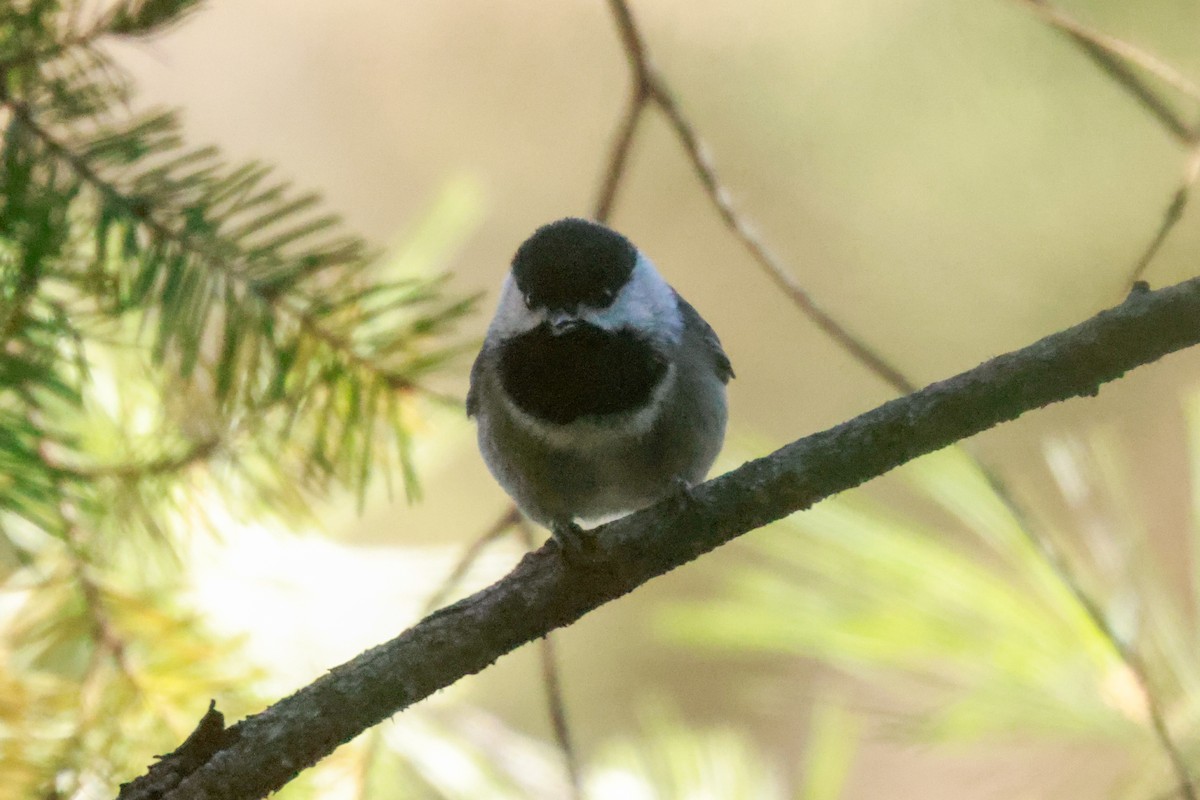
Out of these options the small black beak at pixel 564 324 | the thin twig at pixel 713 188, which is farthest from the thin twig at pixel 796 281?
the small black beak at pixel 564 324

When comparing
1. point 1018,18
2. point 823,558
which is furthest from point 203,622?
point 1018,18

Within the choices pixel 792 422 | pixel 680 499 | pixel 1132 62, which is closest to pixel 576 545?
pixel 680 499

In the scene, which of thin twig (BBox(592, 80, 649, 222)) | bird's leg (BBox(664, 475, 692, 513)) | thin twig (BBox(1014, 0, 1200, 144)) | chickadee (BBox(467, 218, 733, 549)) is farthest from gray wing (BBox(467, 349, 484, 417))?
thin twig (BBox(1014, 0, 1200, 144))

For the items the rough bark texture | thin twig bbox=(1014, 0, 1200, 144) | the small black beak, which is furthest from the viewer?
the small black beak

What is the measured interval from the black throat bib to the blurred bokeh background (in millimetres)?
65

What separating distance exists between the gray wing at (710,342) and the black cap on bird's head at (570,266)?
92 millimetres

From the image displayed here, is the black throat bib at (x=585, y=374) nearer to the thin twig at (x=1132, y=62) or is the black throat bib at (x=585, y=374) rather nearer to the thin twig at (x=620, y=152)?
the thin twig at (x=620, y=152)

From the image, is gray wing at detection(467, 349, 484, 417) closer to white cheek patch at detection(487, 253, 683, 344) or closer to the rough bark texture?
white cheek patch at detection(487, 253, 683, 344)

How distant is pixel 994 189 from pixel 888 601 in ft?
2.51

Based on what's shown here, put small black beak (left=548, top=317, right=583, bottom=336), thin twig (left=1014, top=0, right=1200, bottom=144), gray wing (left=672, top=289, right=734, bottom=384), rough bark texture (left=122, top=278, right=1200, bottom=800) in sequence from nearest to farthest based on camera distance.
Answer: rough bark texture (left=122, top=278, right=1200, bottom=800)
thin twig (left=1014, top=0, right=1200, bottom=144)
small black beak (left=548, top=317, right=583, bottom=336)
gray wing (left=672, top=289, right=734, bottom=384)

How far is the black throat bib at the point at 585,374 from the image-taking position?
0.79 metres

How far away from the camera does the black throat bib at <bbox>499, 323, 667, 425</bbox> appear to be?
79 cm

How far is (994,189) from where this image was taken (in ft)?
4.45

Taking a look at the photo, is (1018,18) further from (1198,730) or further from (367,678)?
(367,678)
